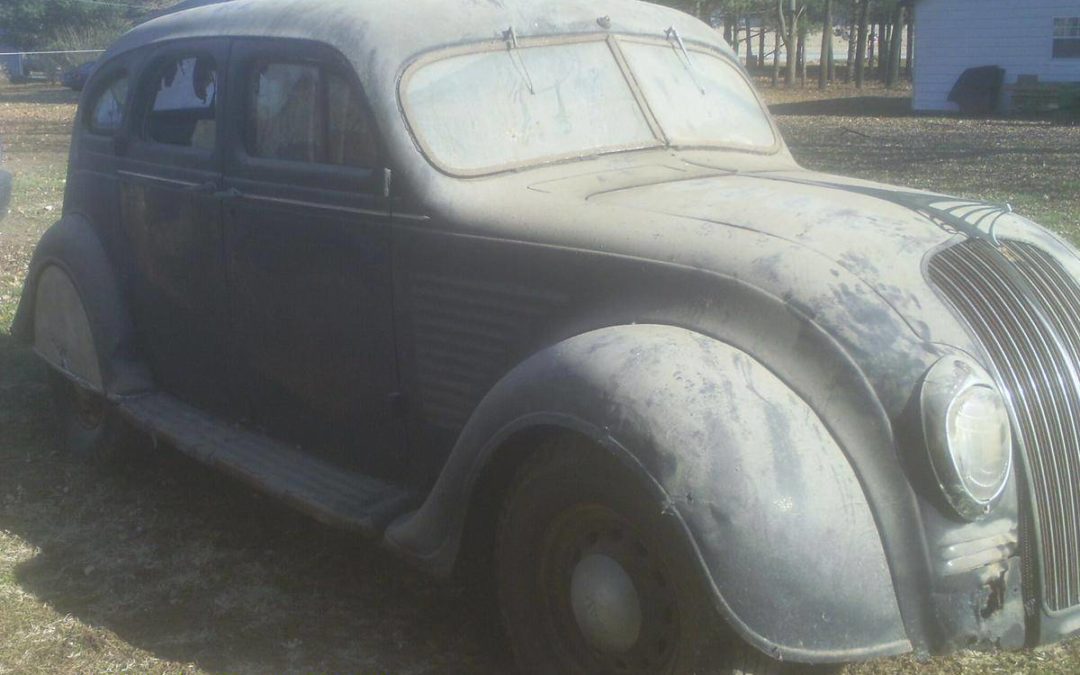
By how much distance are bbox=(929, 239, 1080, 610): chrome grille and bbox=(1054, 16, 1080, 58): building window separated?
25515mm

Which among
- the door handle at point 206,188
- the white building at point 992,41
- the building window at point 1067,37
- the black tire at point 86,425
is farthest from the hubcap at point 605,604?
the building window at point 1067,37

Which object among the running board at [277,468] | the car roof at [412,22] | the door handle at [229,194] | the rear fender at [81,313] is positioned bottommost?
the running board at [277,468]

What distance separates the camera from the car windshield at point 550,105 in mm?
3711

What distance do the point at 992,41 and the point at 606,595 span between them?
26.9 metres

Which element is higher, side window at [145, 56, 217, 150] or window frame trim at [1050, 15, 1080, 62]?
side window at [145, 56, 217, 150]

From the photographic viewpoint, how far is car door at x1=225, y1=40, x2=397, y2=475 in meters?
3.76

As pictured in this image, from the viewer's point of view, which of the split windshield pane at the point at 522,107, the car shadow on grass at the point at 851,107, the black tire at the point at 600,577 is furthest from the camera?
the car shadow on grass at the point at 851,107

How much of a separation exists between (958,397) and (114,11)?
52.7m

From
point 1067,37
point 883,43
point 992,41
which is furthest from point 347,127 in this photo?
point 883,43

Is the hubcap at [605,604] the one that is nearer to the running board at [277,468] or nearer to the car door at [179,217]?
the running board at [277,468]

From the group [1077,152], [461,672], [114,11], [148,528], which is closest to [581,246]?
[461,672]

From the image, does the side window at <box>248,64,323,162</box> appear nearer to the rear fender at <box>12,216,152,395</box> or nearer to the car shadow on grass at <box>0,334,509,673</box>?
the rear fender at <box>12,216,152,395</box>

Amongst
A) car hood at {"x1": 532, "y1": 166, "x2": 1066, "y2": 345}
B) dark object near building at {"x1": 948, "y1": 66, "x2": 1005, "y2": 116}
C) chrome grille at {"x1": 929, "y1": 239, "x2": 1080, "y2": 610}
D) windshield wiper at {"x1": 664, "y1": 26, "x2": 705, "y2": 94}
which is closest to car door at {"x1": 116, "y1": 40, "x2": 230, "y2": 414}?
car hood at {"x1": 532, "y1": 166, "x2": 1066, "y2": 345}

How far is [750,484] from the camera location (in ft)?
8.52
